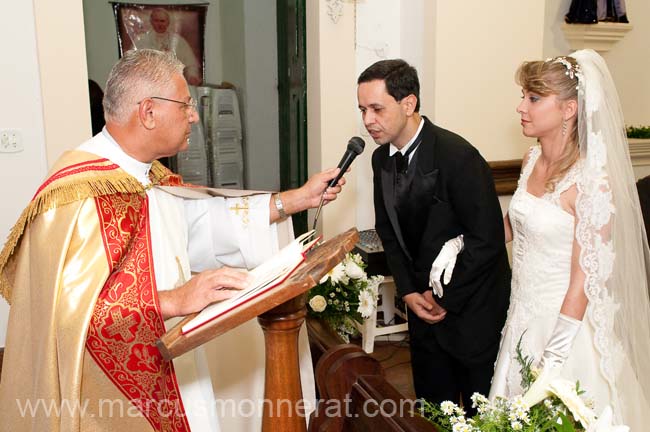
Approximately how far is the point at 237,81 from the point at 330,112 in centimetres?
89

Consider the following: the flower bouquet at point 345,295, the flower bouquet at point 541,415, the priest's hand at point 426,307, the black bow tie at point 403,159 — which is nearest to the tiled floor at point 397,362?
the flower bouquet at point 345,295

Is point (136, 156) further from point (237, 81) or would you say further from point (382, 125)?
point (237, 81)

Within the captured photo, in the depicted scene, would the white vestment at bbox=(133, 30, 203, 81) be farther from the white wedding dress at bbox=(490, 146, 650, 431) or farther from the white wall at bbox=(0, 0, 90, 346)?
the white wedding dress at bbox=(490, 146, 650, 431)

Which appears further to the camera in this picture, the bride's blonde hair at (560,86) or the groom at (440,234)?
the groom at (440,234)

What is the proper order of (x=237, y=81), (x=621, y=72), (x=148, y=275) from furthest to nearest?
(x=621, y=72), (x=237, y=81), (x=148, y=275)

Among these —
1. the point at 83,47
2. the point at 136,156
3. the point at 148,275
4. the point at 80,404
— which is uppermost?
the point at 83,47

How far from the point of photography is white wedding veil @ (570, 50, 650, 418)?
7.02ft

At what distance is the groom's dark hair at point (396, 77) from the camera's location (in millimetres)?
2654

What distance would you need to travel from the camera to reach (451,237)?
2641 mm

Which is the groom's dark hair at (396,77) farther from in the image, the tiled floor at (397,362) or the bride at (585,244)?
the tiled floor at (397,362)

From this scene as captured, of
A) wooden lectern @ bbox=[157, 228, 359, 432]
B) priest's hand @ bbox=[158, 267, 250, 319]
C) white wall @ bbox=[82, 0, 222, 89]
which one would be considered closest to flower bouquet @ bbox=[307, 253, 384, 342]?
priest's hand @ bbox=[158, 267, 250, 319]

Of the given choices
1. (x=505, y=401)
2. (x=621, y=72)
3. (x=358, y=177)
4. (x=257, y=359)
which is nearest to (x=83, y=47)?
(x=358, y=177)

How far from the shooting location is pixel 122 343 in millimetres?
1753

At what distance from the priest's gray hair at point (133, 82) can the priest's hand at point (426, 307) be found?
1.39 meters
